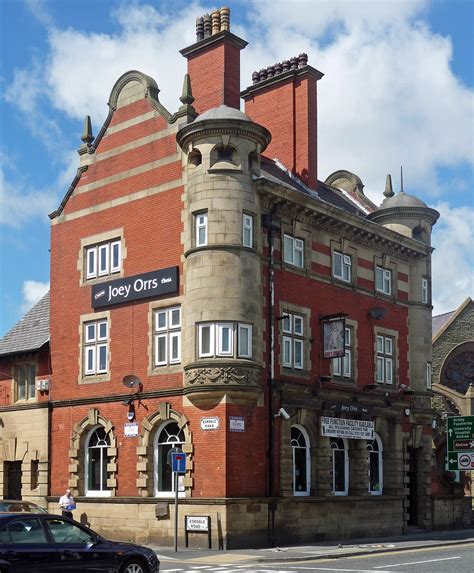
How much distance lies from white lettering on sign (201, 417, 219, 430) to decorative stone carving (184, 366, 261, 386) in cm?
112

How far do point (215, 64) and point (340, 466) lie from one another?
15218 millimetres

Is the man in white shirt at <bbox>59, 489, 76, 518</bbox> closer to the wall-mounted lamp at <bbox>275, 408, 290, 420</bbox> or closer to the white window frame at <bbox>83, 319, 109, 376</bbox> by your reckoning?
the white window frame at <bbox>83, 319, 109, 376</bbox>

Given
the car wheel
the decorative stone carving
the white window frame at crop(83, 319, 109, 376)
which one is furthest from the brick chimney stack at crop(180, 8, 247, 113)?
the car wheel

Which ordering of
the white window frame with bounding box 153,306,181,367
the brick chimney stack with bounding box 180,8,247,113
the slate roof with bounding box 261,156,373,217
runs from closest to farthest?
1. the white window frame with bounding box 153,306,181,367
2. the brick chimney stack with bounding box 180,8,247,113
3. the slate roof with bounding box 261,156,373,217

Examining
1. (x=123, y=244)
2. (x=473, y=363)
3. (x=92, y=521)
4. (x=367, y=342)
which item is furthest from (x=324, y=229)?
(x=473, y=363)

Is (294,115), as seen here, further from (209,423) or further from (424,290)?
(209,423)

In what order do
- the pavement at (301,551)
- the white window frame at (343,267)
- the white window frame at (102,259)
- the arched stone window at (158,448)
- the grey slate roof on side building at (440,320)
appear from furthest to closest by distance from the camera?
the grey slate roof on side building at (440,320), the white window frame at (343,267), the white window frame at (102,259), the arched stone window at (158,448), the pavement at (301,551)

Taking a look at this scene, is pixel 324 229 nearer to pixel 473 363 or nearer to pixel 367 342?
pixel 367 342

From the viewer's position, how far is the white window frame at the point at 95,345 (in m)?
32.3

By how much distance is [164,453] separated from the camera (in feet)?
98.7

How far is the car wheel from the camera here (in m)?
16.7

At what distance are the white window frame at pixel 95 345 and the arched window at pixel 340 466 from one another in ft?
28.4

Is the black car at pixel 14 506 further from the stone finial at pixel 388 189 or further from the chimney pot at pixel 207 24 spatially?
the stone finial at pixel 388 189

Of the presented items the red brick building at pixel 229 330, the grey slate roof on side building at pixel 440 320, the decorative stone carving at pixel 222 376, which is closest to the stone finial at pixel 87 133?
the red brick building at pixel 229 330
